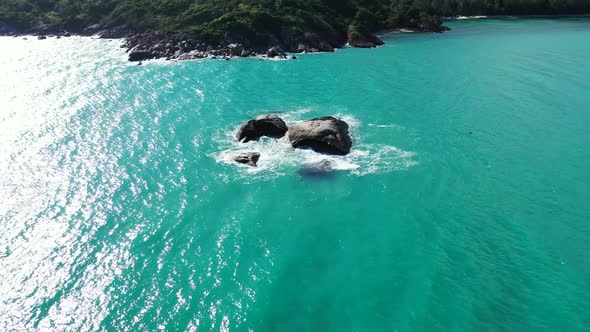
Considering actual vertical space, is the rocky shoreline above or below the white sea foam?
above

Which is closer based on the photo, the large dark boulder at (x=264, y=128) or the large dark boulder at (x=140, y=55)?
the large dark boulder at (x=264, y=128)

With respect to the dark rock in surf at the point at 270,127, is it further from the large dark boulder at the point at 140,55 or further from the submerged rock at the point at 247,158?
the large dark boulder at the point at 140,55

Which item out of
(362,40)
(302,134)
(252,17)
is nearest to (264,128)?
(302,134)

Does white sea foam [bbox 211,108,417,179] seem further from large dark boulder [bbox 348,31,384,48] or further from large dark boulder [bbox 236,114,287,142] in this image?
large dark boulder [bbox 348,31,384,48]

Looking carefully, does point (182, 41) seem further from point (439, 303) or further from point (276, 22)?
point (439, 303)

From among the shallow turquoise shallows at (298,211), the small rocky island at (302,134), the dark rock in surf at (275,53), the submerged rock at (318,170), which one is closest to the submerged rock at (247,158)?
the small rocky island at (302,134)

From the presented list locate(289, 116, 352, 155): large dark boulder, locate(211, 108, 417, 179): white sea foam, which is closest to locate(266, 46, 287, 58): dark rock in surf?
locate(211, 108, 417, 179): white sea foam

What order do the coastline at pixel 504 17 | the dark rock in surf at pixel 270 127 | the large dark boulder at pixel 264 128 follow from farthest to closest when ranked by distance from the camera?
the coastline at pixel 504 17
the dark rock in surf at pixel 270 127
the large dark boulder at pixel 264 128
